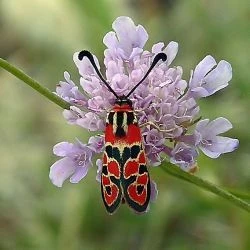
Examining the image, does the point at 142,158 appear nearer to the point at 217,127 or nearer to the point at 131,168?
the point at 131,168

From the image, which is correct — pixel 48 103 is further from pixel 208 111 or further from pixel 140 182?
pixel 140 182

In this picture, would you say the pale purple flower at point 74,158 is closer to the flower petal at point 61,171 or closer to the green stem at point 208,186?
the flower petal at point 61,171

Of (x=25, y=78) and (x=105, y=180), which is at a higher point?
(x=25, y=78)

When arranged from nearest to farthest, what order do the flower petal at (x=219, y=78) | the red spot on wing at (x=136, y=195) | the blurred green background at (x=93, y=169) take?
the red spot on wing at (x=136, y=195) < the flower petal at (x=219, y=78) < the blurred green background at (x=93, y=169)

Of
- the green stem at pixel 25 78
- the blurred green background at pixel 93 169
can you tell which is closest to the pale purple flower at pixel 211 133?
the green stem at pixel 25 78

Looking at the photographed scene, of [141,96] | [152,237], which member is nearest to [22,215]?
[152,237]

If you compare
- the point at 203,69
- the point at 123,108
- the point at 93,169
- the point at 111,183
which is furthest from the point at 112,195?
the point at 93,169

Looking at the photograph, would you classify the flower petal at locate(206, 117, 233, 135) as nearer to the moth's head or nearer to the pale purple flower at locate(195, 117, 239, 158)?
the pale purple flower at locate(195, 117, 239, 158)
